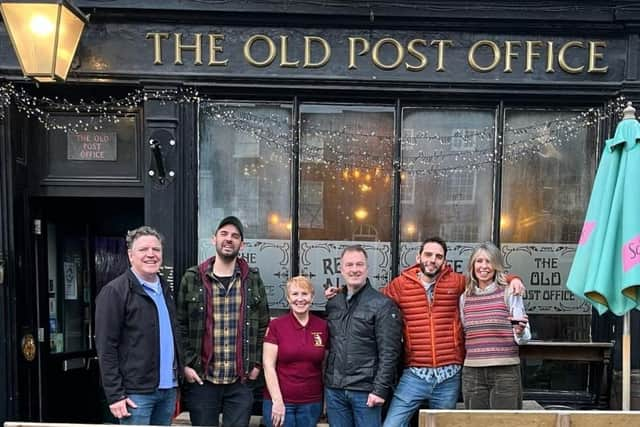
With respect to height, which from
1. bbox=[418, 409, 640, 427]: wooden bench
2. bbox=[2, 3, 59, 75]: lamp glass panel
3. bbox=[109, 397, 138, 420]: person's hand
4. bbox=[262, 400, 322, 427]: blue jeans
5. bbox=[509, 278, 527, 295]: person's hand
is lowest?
bbox=[262, 400, 322, 427]: blue jeans

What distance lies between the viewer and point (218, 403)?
11.6 ft

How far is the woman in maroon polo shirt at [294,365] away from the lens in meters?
3.37

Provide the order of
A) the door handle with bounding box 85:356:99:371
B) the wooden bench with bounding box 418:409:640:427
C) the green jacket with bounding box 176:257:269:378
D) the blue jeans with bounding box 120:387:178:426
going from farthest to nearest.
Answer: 1. the door handle with bounding box 85:356:99:371
2. the green jacket with bounding box 176:257:269:378
3. the blue jeans with bounding box 120:387:178:426
4. the wooden bench with bounding box 418:409:640:427

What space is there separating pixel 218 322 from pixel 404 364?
131cm

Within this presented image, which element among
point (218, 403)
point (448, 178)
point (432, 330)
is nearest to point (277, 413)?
point (218, 403)

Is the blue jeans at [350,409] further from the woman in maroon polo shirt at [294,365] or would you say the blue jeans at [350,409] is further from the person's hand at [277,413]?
the person's hand at [277,413]

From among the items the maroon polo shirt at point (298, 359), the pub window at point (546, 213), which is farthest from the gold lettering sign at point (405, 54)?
the maroon polo shirt at point (298, 359)

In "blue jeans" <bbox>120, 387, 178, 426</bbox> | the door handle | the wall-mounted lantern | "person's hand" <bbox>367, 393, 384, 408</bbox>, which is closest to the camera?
"blue jeans" <bbox>120, 387, 178, 426</bbox>

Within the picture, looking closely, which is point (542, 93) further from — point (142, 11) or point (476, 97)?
point (142, 11)

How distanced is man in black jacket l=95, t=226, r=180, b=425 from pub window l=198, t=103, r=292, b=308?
1.53m

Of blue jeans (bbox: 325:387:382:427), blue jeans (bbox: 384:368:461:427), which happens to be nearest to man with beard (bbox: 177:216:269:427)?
blue jeans (bbox: 325:387:382:427)

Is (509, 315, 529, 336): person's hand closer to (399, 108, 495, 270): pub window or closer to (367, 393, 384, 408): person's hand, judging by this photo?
(367, 393, 384, 408): person's hand

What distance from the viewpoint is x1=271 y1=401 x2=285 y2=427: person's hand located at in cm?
335

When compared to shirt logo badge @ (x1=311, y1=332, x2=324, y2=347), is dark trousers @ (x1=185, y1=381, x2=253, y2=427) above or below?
below
